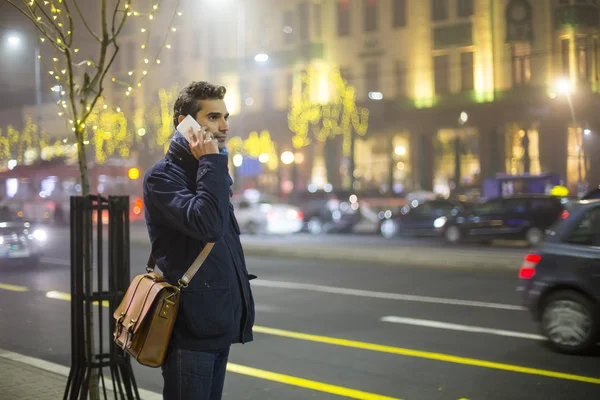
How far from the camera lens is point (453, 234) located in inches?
1020

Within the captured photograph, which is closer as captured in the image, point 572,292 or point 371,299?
point 572,292

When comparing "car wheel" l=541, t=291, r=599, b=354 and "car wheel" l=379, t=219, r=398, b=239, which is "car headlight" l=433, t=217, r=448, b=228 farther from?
"car wheel" l=541, t=291, r=599, b=354

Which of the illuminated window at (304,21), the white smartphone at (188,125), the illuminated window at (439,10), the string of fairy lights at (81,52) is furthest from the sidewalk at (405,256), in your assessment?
the illuminated window at (304,21)

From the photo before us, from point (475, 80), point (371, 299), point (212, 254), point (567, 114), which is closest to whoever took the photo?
point (212, 254)

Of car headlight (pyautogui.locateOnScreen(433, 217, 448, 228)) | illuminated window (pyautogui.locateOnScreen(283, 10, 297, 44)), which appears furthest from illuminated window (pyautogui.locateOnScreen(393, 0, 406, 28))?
car headlight (pyautogui.locateOnScreen(433, 217, 448, 228))

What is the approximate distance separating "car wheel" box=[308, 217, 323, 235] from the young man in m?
28.9

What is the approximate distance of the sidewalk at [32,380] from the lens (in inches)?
239

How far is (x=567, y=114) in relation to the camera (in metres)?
33.1

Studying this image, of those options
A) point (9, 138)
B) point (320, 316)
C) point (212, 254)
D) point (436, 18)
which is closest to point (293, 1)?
point (436, 18)

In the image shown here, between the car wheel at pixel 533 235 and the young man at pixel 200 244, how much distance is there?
21622mm

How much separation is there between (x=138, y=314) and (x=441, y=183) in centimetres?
4258

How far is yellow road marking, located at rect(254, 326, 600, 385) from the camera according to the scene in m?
7.20

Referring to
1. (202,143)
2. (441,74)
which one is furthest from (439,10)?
(202,143)

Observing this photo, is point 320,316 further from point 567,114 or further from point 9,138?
point 567,114
